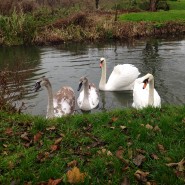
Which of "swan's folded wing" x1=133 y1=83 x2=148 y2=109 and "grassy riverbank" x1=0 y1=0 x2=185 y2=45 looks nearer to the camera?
"swan's folded wing" x1=133 y1=83 x2=148 y2=109

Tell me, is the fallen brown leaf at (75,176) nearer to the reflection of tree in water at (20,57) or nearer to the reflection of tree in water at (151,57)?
the reflection of tree in water at (151,57)

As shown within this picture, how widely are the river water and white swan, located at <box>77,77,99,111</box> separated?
32 centimetres

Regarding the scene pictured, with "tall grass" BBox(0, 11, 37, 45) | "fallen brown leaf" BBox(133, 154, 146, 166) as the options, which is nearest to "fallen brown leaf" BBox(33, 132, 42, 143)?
"fallen brown leaf" BBox(133, 154, 146, 166)

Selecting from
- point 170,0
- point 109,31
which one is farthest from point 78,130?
point 170,0

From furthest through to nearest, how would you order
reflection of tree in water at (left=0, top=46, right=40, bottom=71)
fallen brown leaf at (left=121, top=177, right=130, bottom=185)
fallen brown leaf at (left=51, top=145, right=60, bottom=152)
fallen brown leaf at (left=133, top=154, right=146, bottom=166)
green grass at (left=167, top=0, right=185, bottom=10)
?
green grass at (left=167, top=0, right=185, bottom=10) < reflection of tree in water at (left=0, top=46, right=40, bottom=71) < fallen brown leaf at (left=51, top=145, right=60, bottom=152) < fallen brown leaf at (left=133, top=154, right=146, bottom=166) < fallen brown leaf at (left=121, top=177, right=130, bottom=185)

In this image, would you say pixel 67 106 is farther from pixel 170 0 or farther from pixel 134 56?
pixel 170 0

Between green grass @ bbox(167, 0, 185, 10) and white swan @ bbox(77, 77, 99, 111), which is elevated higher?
green grass @ bbox(167, 0, 185, 10)

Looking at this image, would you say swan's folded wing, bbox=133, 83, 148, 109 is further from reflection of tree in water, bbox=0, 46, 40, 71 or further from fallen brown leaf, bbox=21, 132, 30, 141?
reflection of tree in water, bbox=0, 46, 40, 71

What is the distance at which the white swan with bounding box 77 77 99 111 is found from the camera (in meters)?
11.6

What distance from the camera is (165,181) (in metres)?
4.73

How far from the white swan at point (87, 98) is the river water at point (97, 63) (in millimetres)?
324

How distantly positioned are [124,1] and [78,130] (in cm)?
4306

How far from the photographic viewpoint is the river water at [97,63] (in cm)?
1316

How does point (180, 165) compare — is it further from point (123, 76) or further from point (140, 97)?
point (123, 76)
